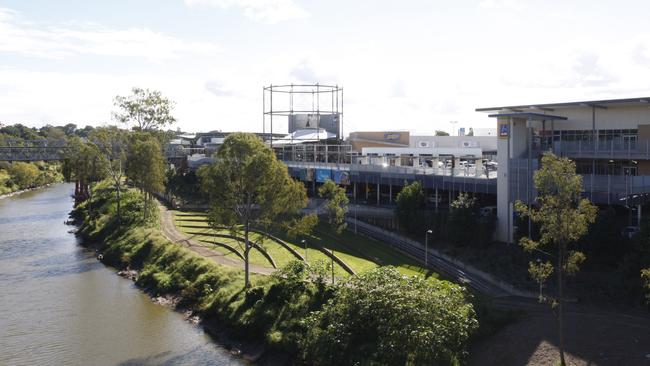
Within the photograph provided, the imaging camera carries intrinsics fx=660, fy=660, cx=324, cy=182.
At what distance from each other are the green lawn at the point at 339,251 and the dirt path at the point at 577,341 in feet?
35.1

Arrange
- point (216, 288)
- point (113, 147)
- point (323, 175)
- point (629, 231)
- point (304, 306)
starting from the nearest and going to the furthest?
point (304, 306)
point (629, 231)
point (216, 288)
point (323, 175)
point (113, 147)

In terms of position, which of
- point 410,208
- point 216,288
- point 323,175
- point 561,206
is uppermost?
point 323,175

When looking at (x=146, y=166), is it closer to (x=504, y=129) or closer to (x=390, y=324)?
(x=504, y=129)

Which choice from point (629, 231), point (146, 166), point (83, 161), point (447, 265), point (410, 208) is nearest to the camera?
point (629, 231)

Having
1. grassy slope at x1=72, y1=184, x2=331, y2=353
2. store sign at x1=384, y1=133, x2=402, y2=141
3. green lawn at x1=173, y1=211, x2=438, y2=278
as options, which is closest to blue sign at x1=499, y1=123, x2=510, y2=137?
green lawn at x1=173, y1=211, x2=438, y2=278

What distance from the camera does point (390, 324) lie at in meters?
25.9

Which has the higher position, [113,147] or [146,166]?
[113,147]

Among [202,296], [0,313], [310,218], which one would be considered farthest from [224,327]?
[0,313]

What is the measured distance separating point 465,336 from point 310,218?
48.4ft

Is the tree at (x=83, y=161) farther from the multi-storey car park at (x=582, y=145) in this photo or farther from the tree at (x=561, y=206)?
the tree at (x=561, y=206)

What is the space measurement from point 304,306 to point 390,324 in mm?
8249

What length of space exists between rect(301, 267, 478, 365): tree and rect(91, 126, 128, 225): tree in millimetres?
39784

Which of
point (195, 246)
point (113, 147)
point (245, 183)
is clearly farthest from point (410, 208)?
point (113, 147)

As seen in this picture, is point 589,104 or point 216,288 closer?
point 216,288
